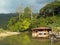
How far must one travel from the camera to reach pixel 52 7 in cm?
6575

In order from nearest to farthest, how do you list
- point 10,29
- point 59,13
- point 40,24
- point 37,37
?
point 37,37
point 40,24
point 10,29
point 59,13

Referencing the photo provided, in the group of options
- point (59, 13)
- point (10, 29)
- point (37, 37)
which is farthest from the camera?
point (59, 13)

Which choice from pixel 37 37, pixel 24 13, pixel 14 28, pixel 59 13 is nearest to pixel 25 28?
pixel 14 28

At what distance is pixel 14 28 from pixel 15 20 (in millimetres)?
4722

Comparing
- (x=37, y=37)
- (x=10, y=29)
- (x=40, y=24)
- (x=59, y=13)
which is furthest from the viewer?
(x=59, y=13)

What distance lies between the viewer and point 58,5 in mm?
64875

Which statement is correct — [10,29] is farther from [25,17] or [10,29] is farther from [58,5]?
[58,5]

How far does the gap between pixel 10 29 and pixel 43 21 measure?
934cm

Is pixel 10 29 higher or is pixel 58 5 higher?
pixel 58 5

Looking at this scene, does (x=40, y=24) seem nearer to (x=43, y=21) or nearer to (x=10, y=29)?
(x=43, y=21)

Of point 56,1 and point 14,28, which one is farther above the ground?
point 56,1

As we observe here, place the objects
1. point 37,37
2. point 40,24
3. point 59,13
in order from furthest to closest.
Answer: point 59,13
point 40,24
point 37,37

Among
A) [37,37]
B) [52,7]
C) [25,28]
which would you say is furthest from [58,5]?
[37,37]

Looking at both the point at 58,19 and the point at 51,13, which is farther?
the point at 51,13
